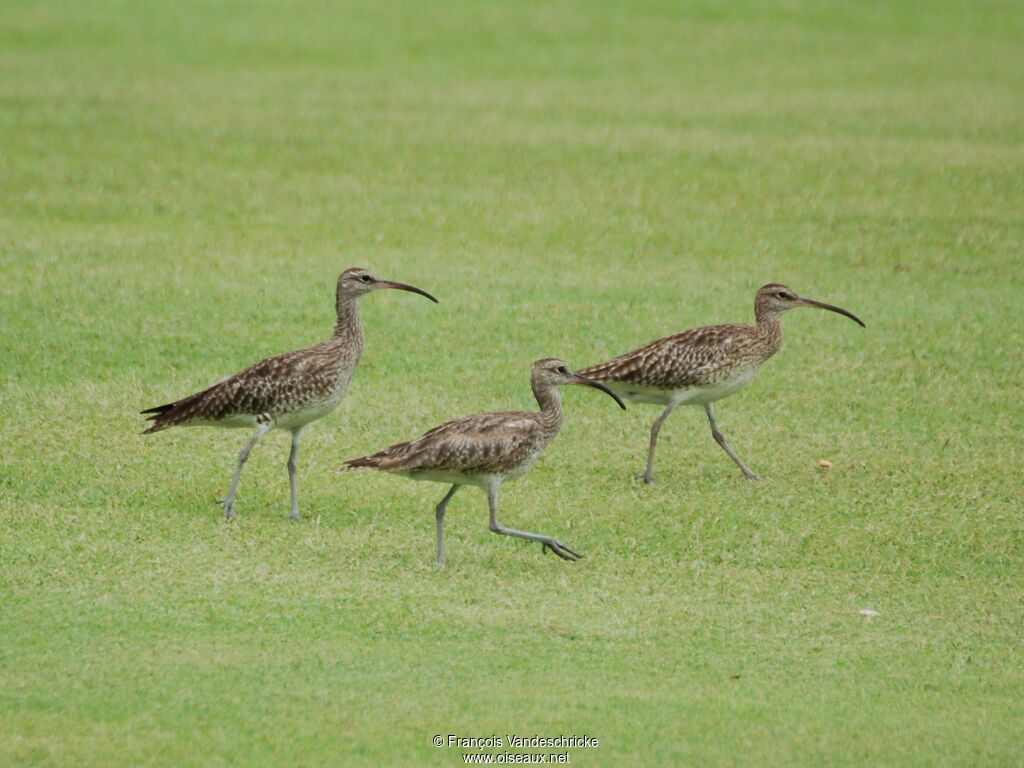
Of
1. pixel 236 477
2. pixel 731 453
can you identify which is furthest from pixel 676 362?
pixel 236 477

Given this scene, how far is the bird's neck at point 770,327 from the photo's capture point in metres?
13.5

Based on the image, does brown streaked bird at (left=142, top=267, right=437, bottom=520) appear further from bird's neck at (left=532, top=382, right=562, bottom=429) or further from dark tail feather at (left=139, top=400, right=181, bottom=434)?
bird's neck at (left=532, top=382, right=562, bottom=429)

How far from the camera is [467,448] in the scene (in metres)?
10.5

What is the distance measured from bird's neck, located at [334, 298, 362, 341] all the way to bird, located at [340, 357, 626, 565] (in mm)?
1856

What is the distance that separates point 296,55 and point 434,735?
77.8ft

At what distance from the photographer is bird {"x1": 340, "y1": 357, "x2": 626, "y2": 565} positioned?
1048 centimetres

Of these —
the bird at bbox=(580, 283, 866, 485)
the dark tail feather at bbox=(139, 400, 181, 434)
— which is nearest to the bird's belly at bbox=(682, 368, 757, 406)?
the bird at bbox=(580, 283, 866, 485)

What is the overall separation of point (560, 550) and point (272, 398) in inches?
93.2

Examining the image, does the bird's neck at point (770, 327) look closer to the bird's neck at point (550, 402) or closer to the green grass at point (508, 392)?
the green grass at point (508, 392)

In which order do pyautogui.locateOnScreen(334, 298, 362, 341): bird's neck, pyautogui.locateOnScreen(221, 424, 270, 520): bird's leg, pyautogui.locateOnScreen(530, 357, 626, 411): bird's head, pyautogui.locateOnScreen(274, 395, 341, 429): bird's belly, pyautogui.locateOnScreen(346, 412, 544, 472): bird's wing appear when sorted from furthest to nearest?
pyautogui.locateOnScreen(334, 298, 362, 341): bird's neck → pyautogui.locateOnScreen(274, 395, 341, 429): bird's belly → pyautogui.locateOnScreen(221, 424, 270, 520): bird's leg → pyautogui.locateOnScreen(530, 357, 626, 411): bird's head → pyautogui.locateOnScreen(346, 412, 544, 472): bird's wing

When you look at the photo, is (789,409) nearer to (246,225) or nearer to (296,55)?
(246,225)

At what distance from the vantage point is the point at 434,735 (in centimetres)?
821

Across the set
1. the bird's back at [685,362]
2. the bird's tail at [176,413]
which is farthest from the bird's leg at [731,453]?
the bird's tail at [176,413]

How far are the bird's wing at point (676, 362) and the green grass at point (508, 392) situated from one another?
0.76 metres
